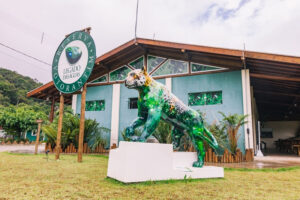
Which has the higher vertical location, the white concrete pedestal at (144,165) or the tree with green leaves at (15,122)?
the tree with green leaves at (15,122)

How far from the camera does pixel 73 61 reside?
5875 mm

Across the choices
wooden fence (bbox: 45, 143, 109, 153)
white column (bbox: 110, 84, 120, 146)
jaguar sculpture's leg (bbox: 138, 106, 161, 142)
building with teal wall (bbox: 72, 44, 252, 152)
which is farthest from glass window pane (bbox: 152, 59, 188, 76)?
jaguar sculpture's leg (bbox: 138, 106, 161, 142)

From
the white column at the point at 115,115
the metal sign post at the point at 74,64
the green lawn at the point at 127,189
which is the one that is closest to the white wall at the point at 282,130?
the white column at the point at 115,115

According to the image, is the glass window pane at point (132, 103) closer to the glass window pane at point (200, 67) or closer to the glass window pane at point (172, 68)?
the glass window pane at point (172, 68)

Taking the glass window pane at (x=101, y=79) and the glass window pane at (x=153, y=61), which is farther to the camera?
the glass window pane at (x=101, y=79)

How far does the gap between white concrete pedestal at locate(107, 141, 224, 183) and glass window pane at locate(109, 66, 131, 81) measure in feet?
24.6

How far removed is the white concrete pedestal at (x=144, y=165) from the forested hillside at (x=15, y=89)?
30.1 metres

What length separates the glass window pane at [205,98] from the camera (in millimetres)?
8383

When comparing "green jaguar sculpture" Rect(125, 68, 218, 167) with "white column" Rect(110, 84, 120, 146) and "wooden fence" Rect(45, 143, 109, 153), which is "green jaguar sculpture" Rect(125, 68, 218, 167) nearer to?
"wooden fence" Rect(45, 143, 109, 153)

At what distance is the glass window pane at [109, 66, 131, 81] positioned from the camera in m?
10.4

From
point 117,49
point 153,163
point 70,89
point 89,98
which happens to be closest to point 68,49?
point 70,89

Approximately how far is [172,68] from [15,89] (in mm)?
29455

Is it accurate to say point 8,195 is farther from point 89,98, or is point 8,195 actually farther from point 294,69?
Result: point 89,98

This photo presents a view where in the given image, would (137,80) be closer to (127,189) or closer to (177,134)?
(177,134)
